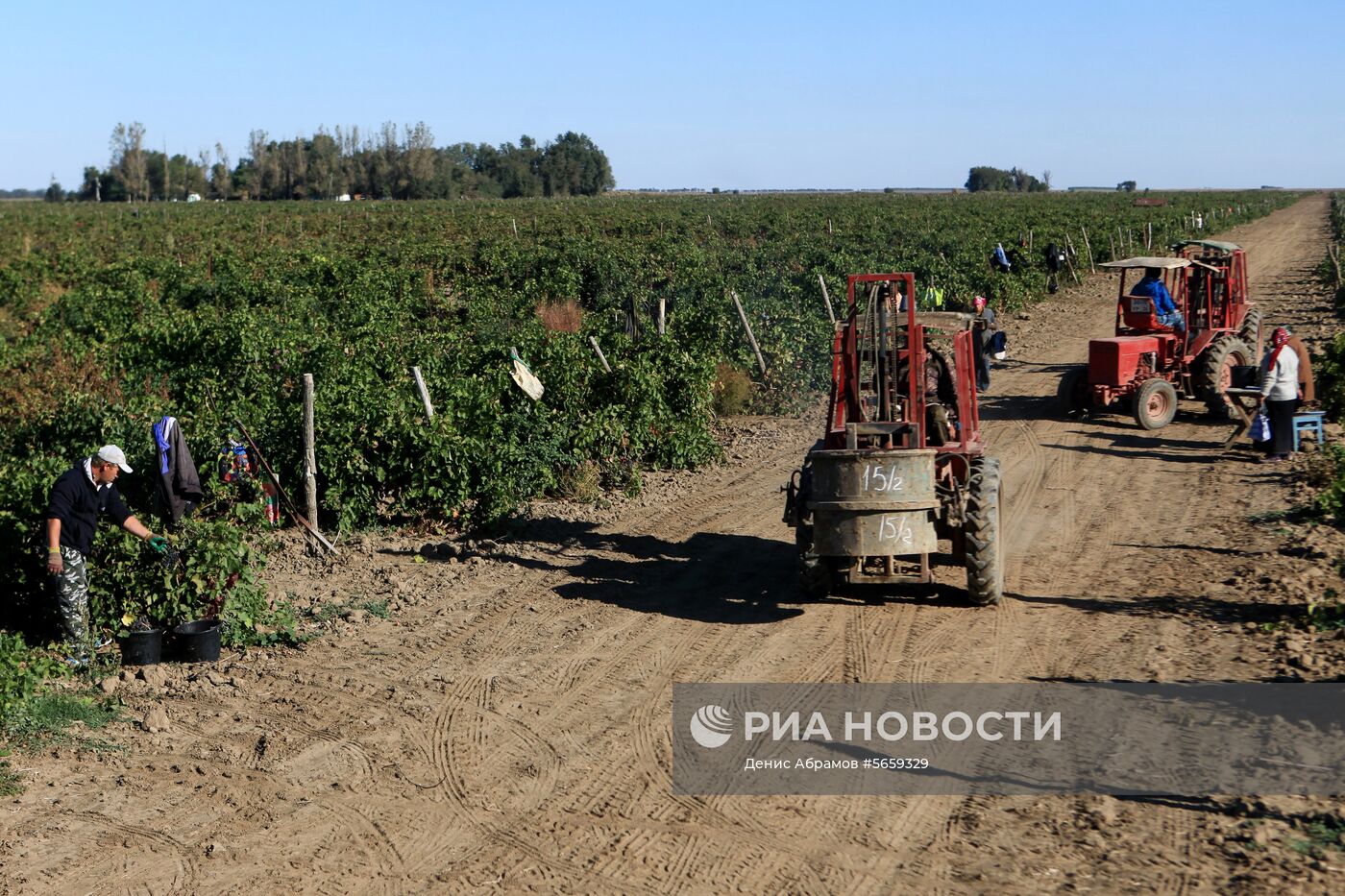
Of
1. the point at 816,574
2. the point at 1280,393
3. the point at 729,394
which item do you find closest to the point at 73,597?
the point at 816,574

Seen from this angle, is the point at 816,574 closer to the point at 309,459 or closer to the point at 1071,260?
the point at 309,459

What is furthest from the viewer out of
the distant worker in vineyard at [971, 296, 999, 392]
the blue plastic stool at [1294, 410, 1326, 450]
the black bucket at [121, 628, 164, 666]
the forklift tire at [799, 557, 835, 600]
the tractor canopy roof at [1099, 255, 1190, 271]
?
A: the distant worker in vineyard at [971, 296, 999, 392]

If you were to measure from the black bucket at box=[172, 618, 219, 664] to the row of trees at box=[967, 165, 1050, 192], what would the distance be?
14477 centimetres

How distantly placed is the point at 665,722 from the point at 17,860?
11.7ft

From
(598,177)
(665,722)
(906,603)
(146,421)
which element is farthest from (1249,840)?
(598,177)

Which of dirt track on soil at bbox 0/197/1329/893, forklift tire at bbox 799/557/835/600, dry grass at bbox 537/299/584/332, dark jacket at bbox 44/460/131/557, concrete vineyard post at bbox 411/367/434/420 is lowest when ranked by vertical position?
dirt track on soil at bbox 0/197/1329/893

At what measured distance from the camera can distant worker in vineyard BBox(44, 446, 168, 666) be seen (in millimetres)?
8320

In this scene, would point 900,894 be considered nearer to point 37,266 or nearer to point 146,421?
point 146,421

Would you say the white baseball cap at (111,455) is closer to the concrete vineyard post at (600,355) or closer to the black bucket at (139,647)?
the black bucket at (139,647)

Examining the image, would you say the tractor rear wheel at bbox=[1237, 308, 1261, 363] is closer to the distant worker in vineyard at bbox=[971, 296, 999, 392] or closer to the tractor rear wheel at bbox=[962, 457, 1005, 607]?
the distant worker in vineyard at bbox=[971, 296, 999, 392]

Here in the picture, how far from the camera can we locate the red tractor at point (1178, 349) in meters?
15.5

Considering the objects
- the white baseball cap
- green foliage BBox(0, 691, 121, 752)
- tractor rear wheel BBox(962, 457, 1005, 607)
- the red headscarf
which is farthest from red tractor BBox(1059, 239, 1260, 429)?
green foliage BBox(0, 691, 121, 752)

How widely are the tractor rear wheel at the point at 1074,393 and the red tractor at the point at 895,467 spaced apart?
7329mm

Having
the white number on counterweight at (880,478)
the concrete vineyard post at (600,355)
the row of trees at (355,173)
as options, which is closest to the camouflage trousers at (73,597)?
the white number on counterweight at (880,478)
